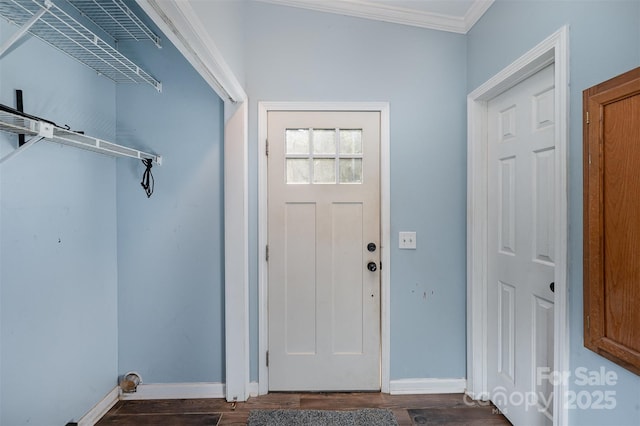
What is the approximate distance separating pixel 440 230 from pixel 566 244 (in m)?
0.85

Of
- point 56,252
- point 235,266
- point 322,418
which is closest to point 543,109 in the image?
point 235,266

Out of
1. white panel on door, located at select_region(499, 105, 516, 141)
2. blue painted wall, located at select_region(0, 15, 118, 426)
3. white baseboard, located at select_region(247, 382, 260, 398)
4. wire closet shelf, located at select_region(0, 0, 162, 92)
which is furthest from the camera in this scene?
white baseboard, located at select_region(247, 382, 260, 398)

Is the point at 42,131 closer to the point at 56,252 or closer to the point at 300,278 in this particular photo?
the point at 56,252

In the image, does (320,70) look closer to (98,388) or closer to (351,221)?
(351,221)

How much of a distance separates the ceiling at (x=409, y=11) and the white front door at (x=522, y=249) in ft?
1.95

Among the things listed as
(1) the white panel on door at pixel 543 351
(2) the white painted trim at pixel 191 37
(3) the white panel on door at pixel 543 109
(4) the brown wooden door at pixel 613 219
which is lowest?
(1) the white panel on door at pixel 543 351

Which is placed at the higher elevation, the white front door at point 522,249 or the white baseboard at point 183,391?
the white front door at point 522,249

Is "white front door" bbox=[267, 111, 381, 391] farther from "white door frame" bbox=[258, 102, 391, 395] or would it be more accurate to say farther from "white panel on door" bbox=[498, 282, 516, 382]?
"white panel on door" bbox=[498, 282, 516, 382]

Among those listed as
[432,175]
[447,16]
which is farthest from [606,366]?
[447,16]

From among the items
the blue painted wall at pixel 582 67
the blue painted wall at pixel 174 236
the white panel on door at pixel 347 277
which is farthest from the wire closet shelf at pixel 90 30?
the blue painted wall at pixel 582 67

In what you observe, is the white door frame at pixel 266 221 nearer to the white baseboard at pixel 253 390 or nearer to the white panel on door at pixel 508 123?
the white baseboard at pixel 253 390

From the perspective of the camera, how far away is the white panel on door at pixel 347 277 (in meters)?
2.09

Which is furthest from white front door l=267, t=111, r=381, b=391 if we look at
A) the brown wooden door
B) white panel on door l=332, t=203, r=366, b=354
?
the brown wooden door

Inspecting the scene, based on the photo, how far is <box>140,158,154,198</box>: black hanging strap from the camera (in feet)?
6.37
